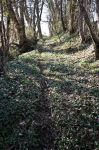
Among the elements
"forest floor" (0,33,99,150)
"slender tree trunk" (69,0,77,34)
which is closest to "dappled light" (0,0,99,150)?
"forest floor" (0,33,99,150)

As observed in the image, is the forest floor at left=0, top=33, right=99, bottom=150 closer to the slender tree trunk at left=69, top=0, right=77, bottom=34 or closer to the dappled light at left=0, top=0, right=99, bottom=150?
the dappled light at left=0, top=0, right=99, bottom=150

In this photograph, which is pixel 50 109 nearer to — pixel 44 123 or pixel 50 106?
pixel 50 106

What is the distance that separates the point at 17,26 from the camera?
1169 inches

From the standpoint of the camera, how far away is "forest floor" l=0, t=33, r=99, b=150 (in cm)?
945

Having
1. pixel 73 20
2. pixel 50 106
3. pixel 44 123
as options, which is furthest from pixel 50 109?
pixel 73 20

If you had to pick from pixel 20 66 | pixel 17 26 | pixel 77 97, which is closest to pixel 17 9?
pixel 17 26

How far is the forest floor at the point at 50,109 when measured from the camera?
9.45m

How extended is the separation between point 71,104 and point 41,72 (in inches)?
244

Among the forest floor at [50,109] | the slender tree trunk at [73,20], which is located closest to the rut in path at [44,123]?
the forest floor at [50,109]

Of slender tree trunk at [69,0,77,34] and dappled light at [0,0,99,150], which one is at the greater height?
slender tree trunk at [69,0,77,34]

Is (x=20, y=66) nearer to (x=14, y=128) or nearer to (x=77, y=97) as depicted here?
(x=77, y=97)

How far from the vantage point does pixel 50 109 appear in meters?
11.5

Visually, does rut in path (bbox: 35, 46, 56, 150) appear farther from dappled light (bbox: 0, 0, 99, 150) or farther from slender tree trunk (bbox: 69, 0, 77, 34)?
slender tree trunk (bbox: 69, 0, 77, 34)

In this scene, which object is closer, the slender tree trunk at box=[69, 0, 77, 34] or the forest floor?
the forest floor
